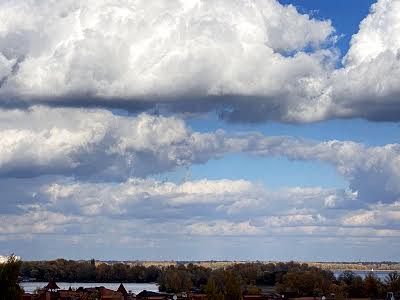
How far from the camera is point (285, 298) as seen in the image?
153 m

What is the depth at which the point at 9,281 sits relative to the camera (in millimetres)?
85062

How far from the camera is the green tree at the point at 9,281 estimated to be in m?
84.7

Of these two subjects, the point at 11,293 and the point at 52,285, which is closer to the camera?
the point at 11,293

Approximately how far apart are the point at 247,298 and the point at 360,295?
2374 inches

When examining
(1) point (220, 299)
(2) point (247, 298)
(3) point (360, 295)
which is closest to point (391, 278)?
(3) point (360, 295)

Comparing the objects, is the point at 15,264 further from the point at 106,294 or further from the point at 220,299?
the point at 106,294

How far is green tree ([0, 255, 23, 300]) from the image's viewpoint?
84.7 metres

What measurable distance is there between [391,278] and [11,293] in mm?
131554

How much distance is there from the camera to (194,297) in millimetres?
140250

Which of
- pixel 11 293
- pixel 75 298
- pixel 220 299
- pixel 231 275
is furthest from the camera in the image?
pixel 75 298

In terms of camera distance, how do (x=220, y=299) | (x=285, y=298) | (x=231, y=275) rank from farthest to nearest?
(x=285, y=298), (x=231, y=275), (x=220, y=299)

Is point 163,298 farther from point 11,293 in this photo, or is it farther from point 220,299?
point 11,293

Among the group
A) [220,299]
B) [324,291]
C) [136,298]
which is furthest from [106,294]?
[324,291]

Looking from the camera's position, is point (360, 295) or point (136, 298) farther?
point (360, 295)
